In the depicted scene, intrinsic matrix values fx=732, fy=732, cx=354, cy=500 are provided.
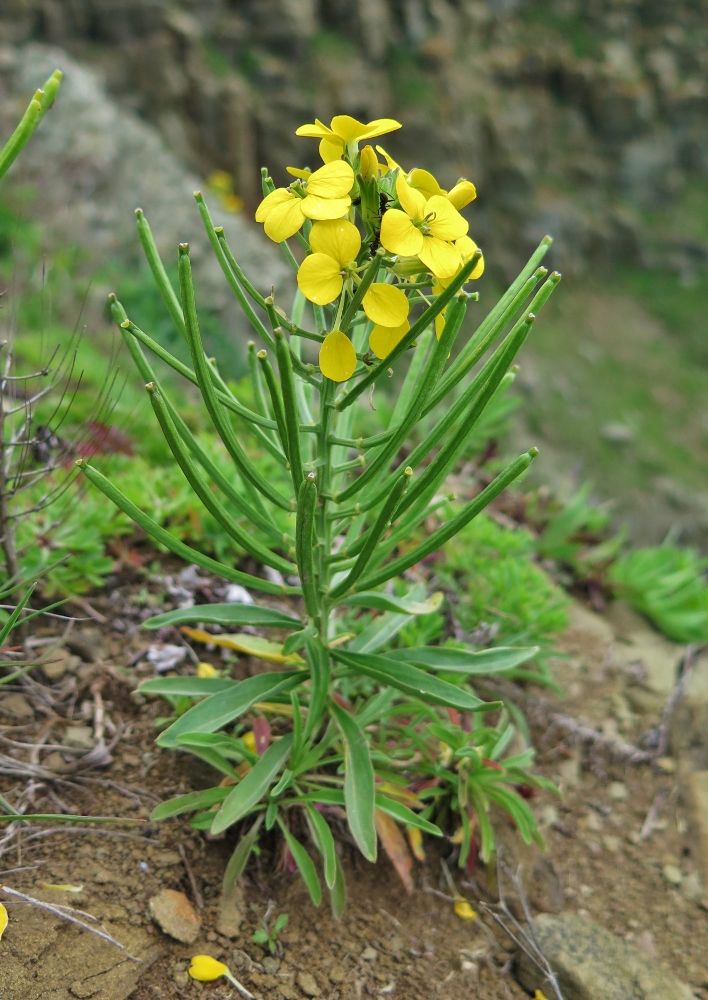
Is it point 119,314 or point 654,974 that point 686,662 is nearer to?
point 654,974

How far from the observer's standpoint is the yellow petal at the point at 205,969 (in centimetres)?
146

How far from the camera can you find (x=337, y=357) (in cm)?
125

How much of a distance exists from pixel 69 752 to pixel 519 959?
1.18 m

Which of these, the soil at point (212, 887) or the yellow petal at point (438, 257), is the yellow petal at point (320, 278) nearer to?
the yellow petal at point (438, 257)

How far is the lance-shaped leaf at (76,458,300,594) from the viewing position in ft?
4.30

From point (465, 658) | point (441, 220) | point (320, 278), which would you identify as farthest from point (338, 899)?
point (441, 220)

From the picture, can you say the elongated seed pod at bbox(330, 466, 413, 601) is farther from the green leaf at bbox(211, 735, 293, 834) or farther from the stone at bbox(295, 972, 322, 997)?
the stone at bbox(295, 972, 322, 997)

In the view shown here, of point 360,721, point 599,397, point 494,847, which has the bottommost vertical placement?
point 599,397

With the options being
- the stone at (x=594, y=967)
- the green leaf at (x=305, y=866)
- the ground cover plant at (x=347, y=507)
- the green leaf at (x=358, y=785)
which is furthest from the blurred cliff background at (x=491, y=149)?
the green leaf at (x=305, y=866)

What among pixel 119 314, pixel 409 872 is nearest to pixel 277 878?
pixel 409 872

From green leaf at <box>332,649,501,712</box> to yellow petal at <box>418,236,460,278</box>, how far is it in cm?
81

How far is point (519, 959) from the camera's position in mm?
1734

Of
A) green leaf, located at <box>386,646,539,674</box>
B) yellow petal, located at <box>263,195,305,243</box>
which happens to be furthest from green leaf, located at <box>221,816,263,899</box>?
yellow petal, located at <box>263,195,305,243</box>

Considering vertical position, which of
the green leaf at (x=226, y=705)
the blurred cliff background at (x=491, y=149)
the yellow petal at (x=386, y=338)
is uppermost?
the yellow petal at (x=386, y=338)
